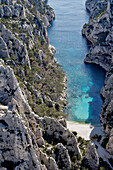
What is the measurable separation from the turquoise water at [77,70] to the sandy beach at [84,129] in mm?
3370

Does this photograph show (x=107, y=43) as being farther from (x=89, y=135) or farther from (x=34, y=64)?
(x=89, y=135)

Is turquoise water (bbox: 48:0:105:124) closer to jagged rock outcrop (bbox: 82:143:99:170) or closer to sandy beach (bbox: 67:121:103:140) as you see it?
sandy beach (bbox: 67:121:103:140)

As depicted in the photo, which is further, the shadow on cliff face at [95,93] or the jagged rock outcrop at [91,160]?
the shadow on cliff face at [95,93]

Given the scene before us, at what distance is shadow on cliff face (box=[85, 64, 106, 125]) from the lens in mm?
62950

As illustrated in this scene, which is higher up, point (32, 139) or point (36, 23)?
point (36, 23)

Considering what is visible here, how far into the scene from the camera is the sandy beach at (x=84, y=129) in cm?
5425

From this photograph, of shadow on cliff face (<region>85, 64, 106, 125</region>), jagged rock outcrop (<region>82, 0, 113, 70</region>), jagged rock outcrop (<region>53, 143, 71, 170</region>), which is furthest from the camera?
jagged rock outcrop (<region>82, 0, 113, 70</region>)

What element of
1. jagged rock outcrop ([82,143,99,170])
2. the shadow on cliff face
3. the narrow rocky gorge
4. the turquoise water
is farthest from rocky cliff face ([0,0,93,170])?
the shadow on cliff face

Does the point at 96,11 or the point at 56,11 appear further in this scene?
the point at 56,11

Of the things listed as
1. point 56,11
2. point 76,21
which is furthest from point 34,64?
point 56,11

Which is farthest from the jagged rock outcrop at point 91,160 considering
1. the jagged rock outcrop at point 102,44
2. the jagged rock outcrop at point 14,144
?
the jagged rock outcrop at point 102,44

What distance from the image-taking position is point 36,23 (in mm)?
97375

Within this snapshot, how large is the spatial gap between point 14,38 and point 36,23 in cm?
3523

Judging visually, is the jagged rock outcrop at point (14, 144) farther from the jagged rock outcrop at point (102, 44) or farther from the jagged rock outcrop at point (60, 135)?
the jagged rock outcrop at point (102, 44)
